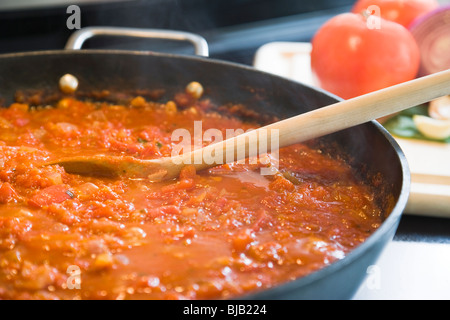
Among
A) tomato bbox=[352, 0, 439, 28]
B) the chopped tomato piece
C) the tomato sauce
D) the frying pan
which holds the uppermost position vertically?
tomato bbox=[352, 0, 439, 28]

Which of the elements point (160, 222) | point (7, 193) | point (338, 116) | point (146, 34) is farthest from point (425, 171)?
point (7, 193)

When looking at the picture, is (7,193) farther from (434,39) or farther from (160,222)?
(434,39)

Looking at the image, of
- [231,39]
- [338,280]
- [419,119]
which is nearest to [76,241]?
[338,280]

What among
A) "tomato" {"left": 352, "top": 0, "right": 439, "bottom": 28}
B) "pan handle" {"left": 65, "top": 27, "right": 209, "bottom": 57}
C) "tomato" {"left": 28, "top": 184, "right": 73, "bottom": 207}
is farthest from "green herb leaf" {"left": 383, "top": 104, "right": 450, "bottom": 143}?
"tomato" {"left": 28, "top": 184, "right": 73, "bottom": 207}

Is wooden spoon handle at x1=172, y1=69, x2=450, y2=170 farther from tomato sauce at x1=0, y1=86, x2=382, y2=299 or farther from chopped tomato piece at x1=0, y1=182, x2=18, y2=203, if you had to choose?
chopped tomato piece at x1=0, y1=182, x2=18, y2=203

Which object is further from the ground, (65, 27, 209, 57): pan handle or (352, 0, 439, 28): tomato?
(352, 0, 439, 28): tomato
